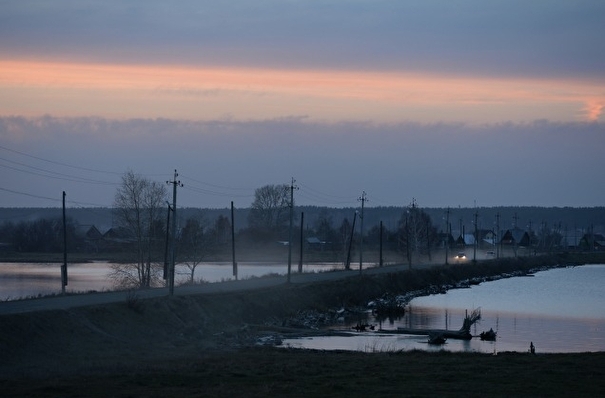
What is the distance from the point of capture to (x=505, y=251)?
15975cm

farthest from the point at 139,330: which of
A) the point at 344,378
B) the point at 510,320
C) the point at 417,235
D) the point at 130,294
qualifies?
the point at 417,235

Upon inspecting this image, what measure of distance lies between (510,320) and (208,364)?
92.6ft

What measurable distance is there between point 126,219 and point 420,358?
4517cm

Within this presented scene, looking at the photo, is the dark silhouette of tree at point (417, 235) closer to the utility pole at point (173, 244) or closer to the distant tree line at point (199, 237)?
→ the distant tree line at point (199, 237)

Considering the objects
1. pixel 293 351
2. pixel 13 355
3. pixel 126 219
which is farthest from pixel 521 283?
pixel 13 355

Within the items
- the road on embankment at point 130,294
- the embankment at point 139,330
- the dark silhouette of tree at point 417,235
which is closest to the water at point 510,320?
the embankment at point 139,330

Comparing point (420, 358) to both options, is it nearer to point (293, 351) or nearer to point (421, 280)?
point (293, 351)

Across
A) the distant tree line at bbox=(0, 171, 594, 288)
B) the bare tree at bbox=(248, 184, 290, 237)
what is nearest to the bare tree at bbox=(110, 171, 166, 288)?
the distant tree line at bbox=(0, 171, 594, 288)

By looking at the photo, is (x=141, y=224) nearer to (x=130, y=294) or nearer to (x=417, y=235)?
(x=130, y=294)

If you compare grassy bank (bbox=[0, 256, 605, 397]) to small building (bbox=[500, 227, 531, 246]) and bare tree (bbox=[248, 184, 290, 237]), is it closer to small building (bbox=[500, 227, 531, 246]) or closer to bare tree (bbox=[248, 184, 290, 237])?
bare tree (bbox=[248, 184, 290, 237])

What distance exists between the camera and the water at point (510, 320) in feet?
118

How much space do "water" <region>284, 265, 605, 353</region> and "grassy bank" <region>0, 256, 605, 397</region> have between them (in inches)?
188

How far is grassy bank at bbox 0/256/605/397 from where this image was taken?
1898 centimetres

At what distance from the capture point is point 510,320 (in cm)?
4828
